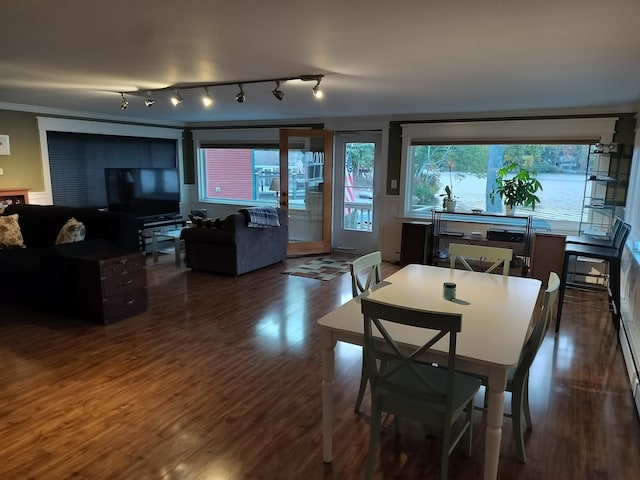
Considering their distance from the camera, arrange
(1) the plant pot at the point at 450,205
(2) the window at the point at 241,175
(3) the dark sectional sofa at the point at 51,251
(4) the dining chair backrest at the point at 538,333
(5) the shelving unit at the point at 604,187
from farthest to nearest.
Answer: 1. (2) the window at the point at 241,175
2. (1) the plant pot at the point at 450,205
3. (5) the shelving unit at the point at 604,187
4. (3) the dark sectional sofa at the point at 51,251
5. (4) the dining chair backrest at the point at 538,333

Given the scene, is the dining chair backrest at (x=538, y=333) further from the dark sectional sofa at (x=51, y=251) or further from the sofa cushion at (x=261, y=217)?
the sofa cushion at (x=261, y=217)

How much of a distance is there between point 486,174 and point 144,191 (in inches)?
210

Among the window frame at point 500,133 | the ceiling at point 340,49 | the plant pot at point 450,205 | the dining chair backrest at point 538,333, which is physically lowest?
the dining chair backrest at point 538,333

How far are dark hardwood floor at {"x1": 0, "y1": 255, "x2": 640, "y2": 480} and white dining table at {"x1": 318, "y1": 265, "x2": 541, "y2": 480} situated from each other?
0.40m

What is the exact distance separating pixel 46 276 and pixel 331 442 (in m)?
3.17

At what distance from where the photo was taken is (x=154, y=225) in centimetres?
707

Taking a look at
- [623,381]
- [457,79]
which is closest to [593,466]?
[623,381]

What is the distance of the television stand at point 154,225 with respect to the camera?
21.4 feet

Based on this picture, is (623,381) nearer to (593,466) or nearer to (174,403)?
(593,466)

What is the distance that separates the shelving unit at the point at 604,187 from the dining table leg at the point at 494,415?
392cm

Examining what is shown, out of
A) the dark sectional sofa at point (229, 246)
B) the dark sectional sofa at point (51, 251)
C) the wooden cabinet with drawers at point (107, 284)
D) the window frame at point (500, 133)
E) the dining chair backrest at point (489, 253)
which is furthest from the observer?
the dark sectional sofa at point (229, 246)

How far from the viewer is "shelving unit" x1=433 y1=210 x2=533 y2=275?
17.6ft

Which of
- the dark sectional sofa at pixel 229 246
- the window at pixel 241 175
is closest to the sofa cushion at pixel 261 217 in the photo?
the dark sectional sofa at pixel 229 246

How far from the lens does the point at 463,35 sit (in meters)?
2.35
